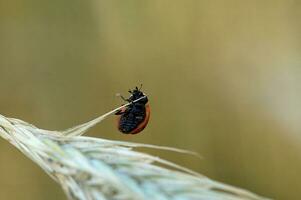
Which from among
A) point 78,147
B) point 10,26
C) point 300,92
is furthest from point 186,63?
point 78,147

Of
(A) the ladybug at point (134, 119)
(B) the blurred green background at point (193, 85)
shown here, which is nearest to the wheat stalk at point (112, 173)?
(A) the ladybug at point (134, 119)

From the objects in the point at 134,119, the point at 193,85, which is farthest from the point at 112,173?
the point at 193,85

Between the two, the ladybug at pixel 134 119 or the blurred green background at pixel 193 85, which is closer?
the ladybug at pixel 134 119

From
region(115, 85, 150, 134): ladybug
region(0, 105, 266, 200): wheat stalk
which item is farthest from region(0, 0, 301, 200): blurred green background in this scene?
region(0, 105, 266, 200): wheat stalk

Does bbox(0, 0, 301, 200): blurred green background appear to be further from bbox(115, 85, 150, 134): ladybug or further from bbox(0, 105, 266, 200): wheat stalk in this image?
bbox(0, 105, 266, 200): wheat stalk

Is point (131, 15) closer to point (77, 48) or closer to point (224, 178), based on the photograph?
point (77, 48)

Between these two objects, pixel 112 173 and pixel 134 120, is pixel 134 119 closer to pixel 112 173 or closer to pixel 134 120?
pixel 134 120

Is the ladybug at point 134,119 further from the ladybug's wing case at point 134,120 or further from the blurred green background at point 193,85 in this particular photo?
the blurred green background at point 193,85
